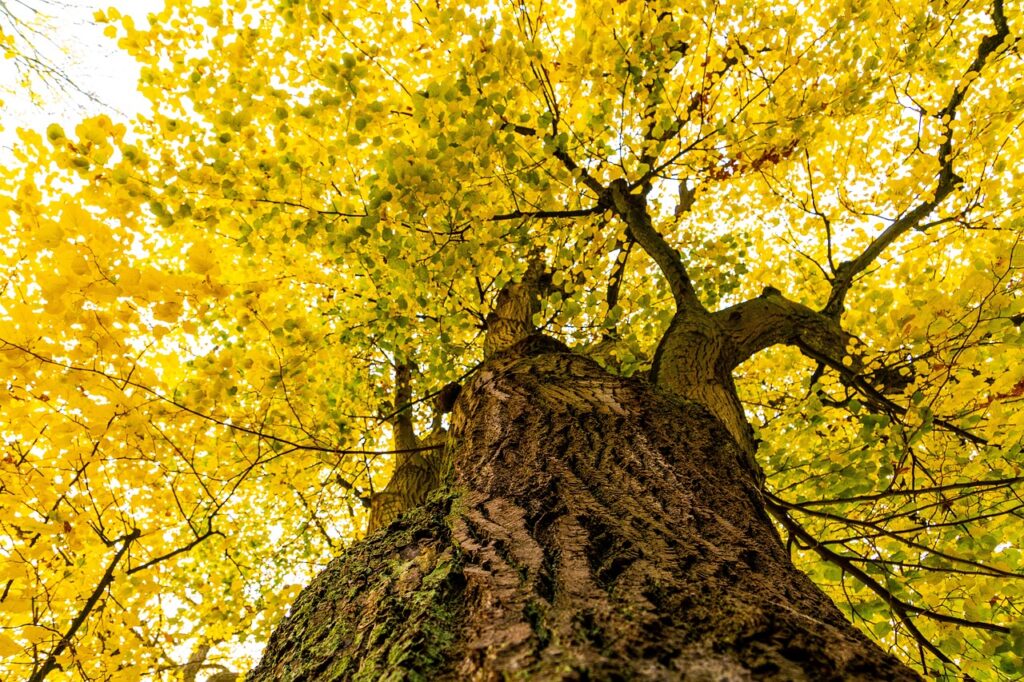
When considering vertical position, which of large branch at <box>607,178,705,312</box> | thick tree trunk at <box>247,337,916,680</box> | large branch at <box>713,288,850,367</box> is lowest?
thick tree trunk at <box>247,337,916,680</box>

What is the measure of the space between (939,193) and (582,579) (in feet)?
17.9

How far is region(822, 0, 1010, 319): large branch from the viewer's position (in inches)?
166

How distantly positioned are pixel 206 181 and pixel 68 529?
2252 mm

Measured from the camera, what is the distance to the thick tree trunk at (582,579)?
84 centimetres

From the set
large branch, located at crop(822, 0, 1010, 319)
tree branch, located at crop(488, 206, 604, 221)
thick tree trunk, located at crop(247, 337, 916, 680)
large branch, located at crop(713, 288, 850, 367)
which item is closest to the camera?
thick tree trunk, located at crop(247, 337, 916, 680)

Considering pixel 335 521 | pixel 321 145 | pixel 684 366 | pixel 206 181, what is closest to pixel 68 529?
pixel 206 181

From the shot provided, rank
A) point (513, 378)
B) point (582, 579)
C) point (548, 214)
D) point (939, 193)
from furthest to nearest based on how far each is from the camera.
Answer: point (939, 193), point (548, 214), point (513, 378), point (582, 579)

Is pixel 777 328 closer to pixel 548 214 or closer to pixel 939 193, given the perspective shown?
pixel 548 214

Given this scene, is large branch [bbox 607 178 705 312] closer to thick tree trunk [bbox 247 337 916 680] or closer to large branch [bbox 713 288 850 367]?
large branch [bbox 713 288 850 367]

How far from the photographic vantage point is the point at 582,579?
1.11m

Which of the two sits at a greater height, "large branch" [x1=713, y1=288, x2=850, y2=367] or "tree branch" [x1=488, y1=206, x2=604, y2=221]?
"tree branch" [x1=488, y1=206, x2=604, y2=221]

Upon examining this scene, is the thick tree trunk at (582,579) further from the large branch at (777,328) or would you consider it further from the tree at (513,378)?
the large branch at (777,328)

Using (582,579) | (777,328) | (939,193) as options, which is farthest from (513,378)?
(939,193)

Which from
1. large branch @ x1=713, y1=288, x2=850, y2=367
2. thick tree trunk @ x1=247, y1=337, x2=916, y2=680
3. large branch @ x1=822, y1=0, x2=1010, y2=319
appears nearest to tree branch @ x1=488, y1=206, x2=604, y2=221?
large branch @ x1=713, y1=288, x2=850, y2=367
